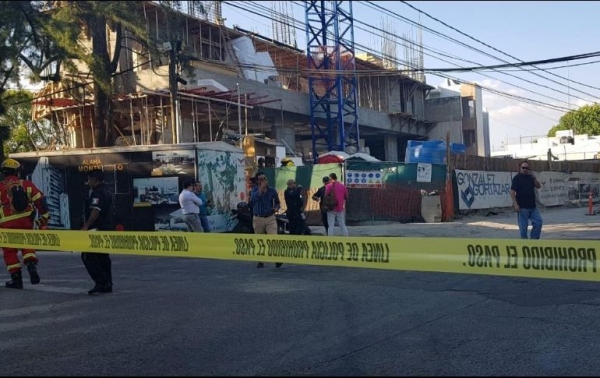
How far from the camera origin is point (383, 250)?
562 cm

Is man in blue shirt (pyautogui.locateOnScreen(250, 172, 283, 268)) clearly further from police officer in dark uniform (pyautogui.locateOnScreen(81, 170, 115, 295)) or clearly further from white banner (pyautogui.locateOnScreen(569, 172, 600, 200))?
white banner (pyautogui.locateOnScreen(569, 172, 600, 200))

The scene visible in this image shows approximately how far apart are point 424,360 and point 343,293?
2921 mm

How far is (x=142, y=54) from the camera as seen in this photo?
21.6 ft

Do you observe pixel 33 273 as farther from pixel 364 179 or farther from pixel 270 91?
pixel 270 91

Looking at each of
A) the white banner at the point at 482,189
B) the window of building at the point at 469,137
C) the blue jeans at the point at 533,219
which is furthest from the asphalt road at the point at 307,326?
the window of building at the point at 469,137

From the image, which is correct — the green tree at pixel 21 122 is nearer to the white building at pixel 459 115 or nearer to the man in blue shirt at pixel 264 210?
the man in blue shirt at pixel 264 210

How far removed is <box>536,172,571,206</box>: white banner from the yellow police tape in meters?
21.8

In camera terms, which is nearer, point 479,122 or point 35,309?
point 35,309

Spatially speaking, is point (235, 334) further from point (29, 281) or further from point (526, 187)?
point (526, 187)

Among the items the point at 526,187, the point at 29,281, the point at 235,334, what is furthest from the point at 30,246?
the point at 526,187

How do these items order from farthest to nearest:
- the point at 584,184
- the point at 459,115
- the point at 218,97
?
the point at 459,115
the point at 584,184
the point at 218,97

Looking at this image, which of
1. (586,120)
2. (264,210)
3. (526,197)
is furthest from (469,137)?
(264,210)

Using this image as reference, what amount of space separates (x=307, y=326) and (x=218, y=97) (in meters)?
17.9

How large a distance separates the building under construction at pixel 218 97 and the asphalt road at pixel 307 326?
283cm
